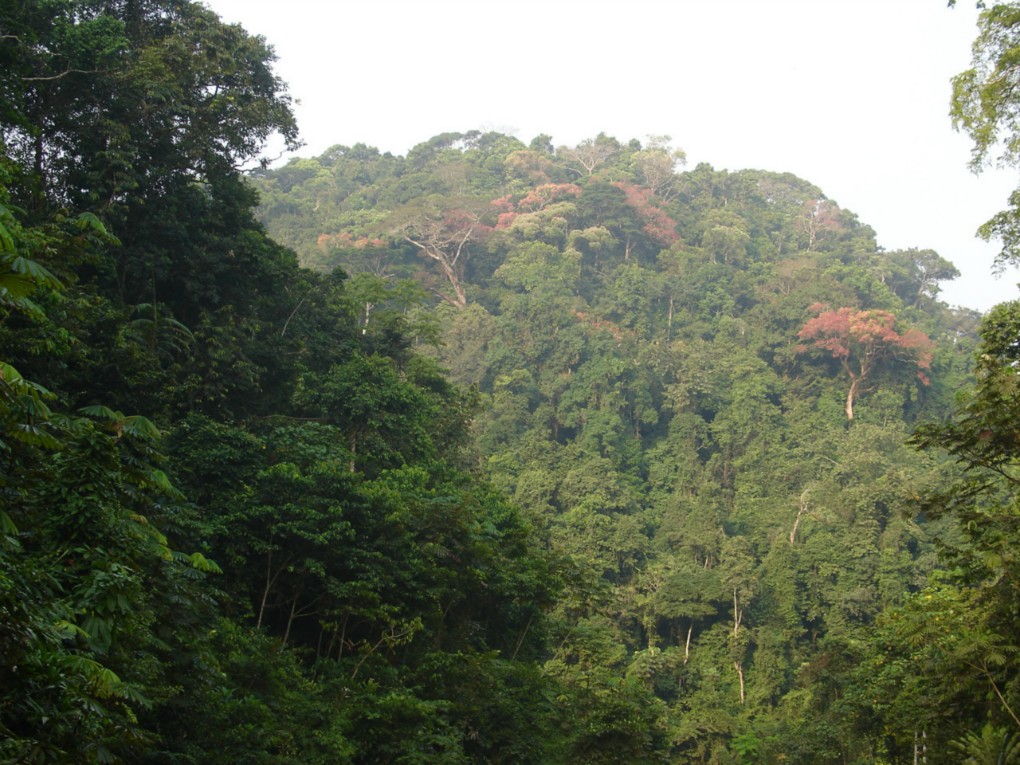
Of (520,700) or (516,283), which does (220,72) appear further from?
(516,283)

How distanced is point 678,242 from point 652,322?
632cm

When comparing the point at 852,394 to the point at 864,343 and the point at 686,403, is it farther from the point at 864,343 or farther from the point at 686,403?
the point at 686,403

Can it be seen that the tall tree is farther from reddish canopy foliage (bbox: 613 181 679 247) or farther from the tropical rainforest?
reddish canopy foliage (bbox: 613 181 679 247)

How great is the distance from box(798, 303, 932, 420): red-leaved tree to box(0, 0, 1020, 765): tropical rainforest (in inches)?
5.1

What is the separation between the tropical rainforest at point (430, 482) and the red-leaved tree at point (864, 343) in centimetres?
13

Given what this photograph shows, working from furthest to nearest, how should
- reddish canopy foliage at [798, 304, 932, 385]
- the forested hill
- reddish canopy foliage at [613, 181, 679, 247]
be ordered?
reddish canopy foliage at [613, 181, 679, 247] → reddish canopy foliage at [798, 304, 932, 385] → the forested hill

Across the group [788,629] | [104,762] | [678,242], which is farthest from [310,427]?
[678,242]

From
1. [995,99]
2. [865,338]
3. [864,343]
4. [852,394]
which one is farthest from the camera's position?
[852,394]

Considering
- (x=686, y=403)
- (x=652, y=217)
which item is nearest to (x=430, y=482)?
(x=686, y=403)

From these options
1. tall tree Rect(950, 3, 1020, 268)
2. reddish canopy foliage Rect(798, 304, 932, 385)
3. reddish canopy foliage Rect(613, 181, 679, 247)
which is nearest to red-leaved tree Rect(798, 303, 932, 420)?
reddish canopy foliage Rect(798, 304, 932, 385)

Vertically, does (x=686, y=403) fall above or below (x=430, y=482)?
above

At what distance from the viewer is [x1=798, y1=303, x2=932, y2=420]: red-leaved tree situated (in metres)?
32.6

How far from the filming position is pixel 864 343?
3306 cm

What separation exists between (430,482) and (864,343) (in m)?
22.1
